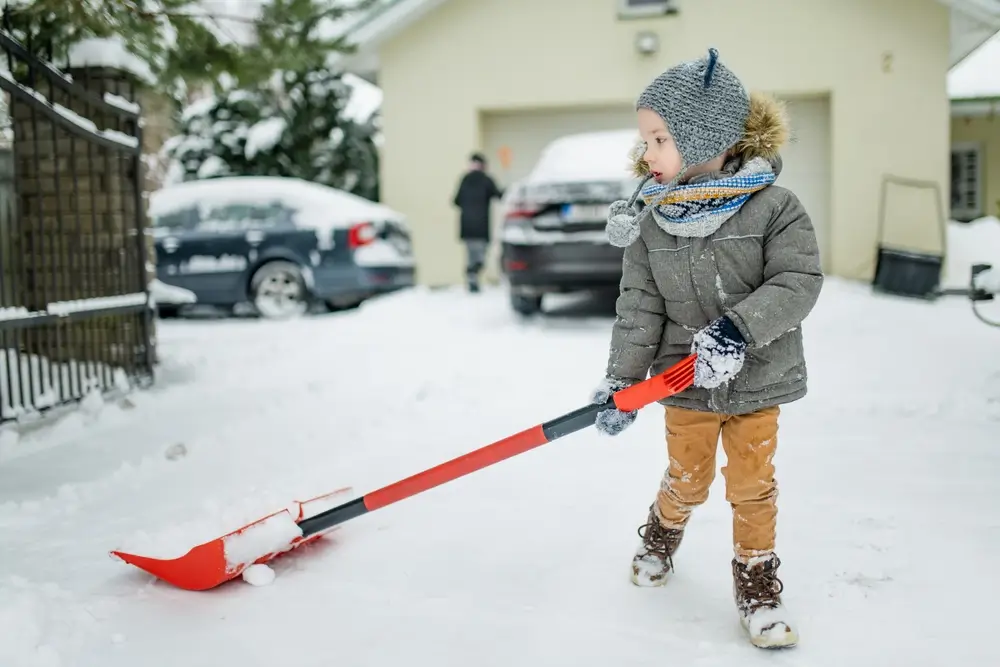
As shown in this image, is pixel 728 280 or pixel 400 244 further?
pixel 400 244

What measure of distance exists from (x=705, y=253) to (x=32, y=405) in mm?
3775

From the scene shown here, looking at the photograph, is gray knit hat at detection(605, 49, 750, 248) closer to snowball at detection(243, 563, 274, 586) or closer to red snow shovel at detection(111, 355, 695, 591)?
red snow shovel at detection(111, 355, 695, 591)

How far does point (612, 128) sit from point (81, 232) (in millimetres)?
8441

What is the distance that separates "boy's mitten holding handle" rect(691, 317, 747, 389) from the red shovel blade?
1.33 m

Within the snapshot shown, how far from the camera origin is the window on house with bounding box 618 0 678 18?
12.1 meters

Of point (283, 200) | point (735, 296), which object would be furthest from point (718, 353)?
point (283, 200)

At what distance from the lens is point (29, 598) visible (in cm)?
246

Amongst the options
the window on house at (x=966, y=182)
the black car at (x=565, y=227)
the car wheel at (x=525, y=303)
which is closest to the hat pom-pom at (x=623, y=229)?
the black car at (x=565, y=227)

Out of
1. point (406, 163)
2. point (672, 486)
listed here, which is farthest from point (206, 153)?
point (672, 486)

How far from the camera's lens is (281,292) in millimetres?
10016

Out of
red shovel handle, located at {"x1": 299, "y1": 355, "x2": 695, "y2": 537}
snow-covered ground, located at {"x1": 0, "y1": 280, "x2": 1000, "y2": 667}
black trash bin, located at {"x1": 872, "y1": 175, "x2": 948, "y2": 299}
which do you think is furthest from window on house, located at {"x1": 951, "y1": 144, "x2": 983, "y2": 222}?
red shovel handle, located at {"x1": 299, "y1": 355, "x2": 695, "y2": 537}

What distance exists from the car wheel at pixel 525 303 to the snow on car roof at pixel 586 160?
108 cm

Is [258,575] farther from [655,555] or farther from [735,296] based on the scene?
[735,296]

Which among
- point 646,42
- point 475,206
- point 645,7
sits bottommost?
point 475,206
